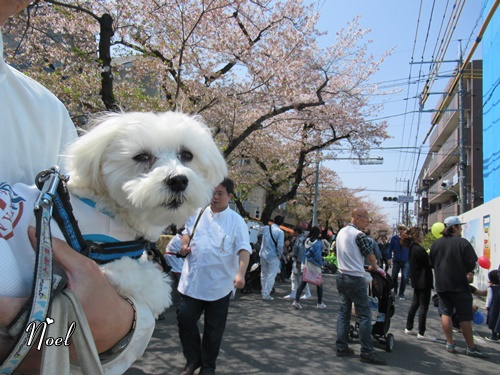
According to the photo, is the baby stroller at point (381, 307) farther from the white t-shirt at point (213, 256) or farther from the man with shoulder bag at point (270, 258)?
the man with shoulder bag at point (270, 258)

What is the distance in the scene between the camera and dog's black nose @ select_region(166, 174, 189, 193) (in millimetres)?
1085

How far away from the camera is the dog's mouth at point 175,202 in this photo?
1090 mm

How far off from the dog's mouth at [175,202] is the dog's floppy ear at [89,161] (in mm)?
200

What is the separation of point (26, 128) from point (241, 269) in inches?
109

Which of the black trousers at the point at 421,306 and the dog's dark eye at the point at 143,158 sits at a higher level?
the dog's dark eye at the point at 143,158

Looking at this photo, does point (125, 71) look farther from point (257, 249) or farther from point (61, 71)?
point (257, 249)

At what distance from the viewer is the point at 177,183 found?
1.09 m

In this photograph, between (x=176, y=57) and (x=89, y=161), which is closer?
(x=89, y=161)

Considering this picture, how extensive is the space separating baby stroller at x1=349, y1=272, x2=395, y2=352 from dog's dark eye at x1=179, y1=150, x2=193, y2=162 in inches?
191

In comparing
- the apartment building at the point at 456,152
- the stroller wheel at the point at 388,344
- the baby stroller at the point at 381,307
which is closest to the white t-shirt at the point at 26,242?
the baby stroller at the point at 381,307

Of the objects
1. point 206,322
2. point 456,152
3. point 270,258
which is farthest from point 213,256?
point 456,152

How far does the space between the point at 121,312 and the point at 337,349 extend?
469 cm

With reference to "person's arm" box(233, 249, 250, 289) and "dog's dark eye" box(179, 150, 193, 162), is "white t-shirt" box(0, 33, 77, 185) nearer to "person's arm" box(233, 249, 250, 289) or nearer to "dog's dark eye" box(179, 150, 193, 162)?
"dog's dark eye" box(179, 150, 193, 162)

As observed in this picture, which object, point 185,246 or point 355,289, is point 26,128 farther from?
point 355,289
